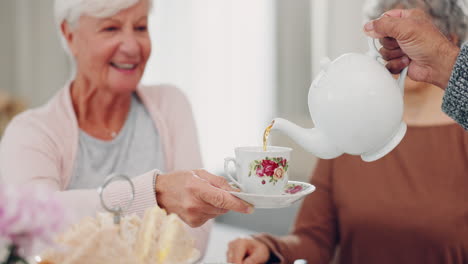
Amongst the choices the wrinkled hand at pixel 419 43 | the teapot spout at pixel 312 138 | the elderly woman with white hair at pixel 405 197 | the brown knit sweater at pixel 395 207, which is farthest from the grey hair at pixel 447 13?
the teapot spout at pixel 312 138

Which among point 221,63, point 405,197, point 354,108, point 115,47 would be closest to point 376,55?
point 354,108

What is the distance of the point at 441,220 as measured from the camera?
133cm

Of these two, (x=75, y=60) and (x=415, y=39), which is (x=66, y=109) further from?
(x=415, y=39)

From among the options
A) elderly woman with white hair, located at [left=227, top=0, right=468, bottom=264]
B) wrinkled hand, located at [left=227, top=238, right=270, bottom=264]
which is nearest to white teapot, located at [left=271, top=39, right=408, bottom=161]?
wrinkled hand, located at [left=227, top=238, right=270, bottom=264]

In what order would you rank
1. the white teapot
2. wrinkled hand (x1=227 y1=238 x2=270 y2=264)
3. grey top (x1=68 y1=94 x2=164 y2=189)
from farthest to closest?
grey top (x1=68 y1=94 x2=164 y2=189)
wrinkled hand (x1=227 y1=238 x2=270 y2=264)
the white teapot

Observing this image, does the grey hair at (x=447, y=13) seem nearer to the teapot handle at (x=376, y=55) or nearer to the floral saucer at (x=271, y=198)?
the teapot handle at (x=376, y=55)

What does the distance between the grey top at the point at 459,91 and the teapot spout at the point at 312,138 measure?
220mm

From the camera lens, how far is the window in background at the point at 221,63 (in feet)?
10.2

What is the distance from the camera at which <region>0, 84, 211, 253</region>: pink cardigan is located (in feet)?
4.23

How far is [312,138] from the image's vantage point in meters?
0.91

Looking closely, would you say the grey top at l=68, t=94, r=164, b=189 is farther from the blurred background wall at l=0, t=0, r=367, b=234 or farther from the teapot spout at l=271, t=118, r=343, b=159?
the blurred background wall at l=0, t=0, r=367, b=234

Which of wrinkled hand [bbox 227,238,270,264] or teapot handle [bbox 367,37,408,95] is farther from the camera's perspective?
wrinkled hand [bbox 227,238,270,264]

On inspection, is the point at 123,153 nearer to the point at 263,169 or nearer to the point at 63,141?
the point at 63,141

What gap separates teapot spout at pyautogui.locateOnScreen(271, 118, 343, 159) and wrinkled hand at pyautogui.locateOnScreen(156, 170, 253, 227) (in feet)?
A: 0.49
